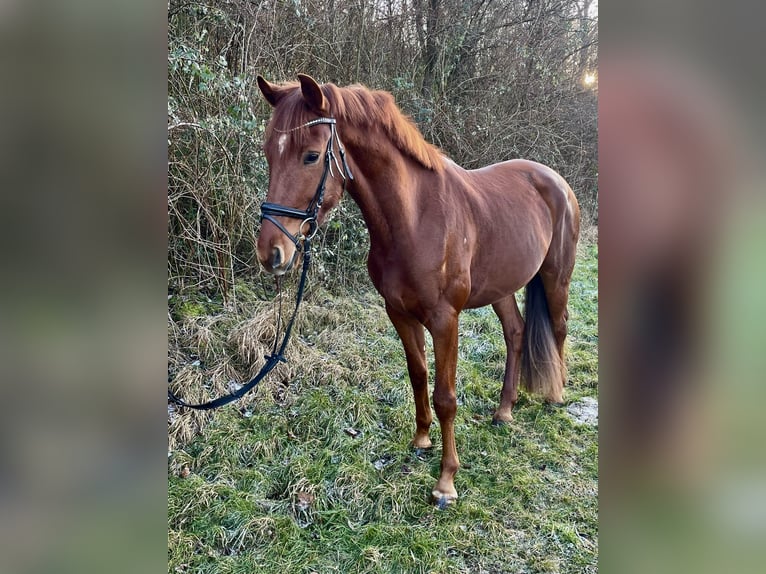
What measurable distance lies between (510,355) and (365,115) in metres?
2.07

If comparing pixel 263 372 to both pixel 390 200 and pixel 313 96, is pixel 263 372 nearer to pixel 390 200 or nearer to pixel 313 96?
pixel 390 200

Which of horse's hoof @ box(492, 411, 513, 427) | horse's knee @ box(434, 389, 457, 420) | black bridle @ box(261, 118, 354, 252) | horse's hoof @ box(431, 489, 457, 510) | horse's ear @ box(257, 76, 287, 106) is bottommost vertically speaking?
horse's hoof @ box(431, 489, 457, 510)

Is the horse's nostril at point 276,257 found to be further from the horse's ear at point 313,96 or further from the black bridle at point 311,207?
the horse's ear at point 313,96

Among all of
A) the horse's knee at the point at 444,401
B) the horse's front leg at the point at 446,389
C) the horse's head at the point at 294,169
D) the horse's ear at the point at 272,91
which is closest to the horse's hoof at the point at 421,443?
the horse's front leg at the point at 446,389

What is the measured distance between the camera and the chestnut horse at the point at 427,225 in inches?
64.9

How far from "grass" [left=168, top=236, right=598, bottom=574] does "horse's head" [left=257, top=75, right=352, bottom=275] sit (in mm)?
1342

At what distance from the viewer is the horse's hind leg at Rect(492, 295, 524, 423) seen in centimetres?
297

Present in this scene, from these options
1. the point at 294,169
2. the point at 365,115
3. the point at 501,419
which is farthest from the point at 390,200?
the point at 501,419

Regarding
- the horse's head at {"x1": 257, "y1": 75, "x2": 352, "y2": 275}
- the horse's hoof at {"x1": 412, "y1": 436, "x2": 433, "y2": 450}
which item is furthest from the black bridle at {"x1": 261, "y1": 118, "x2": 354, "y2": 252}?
the horse's hoof at {"x1": 412, "y1": 436, "x2": 433, "y2": 450}
